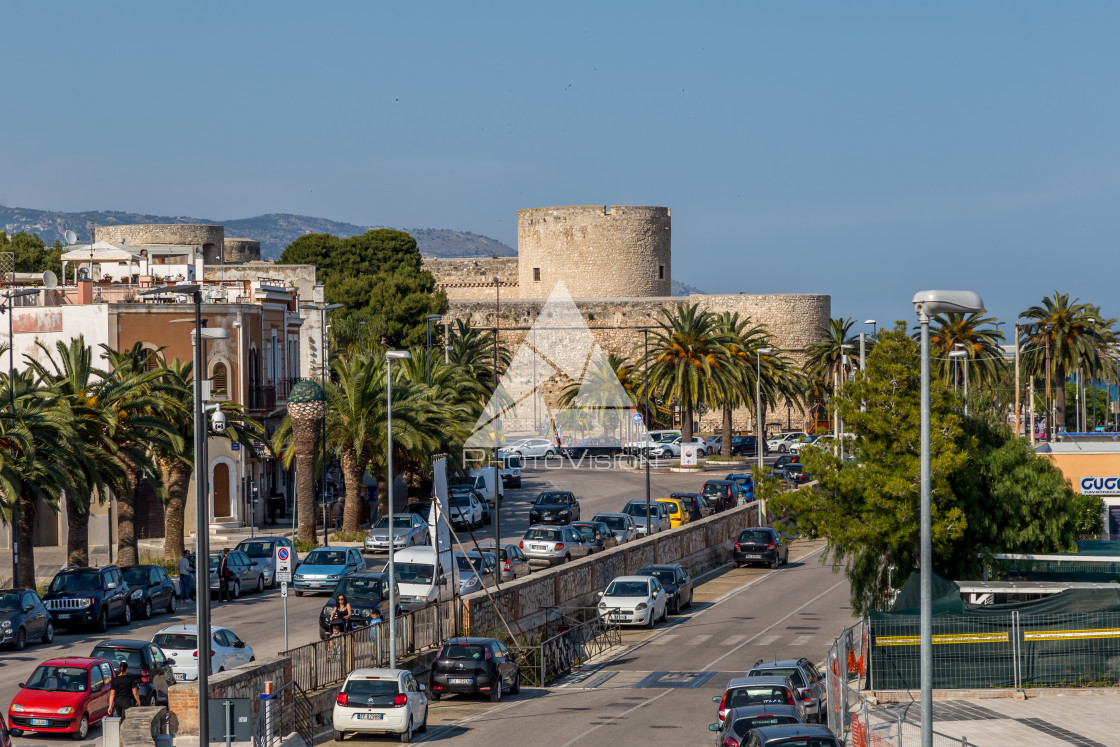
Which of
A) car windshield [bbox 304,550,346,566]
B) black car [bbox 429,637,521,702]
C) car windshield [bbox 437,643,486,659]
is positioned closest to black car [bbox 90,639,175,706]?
black car [bbox 429,637,521,702]

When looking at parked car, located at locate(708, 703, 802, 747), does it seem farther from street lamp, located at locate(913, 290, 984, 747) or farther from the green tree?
the green tree

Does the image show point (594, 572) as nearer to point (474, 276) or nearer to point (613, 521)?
point (613, 521)

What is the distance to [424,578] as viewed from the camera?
34531 mm

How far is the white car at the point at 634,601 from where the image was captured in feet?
125

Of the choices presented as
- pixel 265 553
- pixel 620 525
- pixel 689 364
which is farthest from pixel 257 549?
pixel 689 364

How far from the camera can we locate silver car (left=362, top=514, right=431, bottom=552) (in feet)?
147

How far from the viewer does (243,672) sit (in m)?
22.0

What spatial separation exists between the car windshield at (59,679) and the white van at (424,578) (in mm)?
11418

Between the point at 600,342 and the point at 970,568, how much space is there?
6939cm

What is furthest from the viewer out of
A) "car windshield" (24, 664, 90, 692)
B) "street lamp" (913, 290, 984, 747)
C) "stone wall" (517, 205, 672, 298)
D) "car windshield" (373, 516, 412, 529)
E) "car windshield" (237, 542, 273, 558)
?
"stone wall" (517, 205, 672, 298)

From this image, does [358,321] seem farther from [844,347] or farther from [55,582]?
[55,582]

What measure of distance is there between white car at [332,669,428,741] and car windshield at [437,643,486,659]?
4361 mm

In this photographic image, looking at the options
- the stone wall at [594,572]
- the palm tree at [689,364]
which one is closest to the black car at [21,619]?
the stone wall at [594,572]

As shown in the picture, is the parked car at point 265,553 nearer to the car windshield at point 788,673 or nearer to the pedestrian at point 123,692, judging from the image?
the pedestrian at point 123,692
